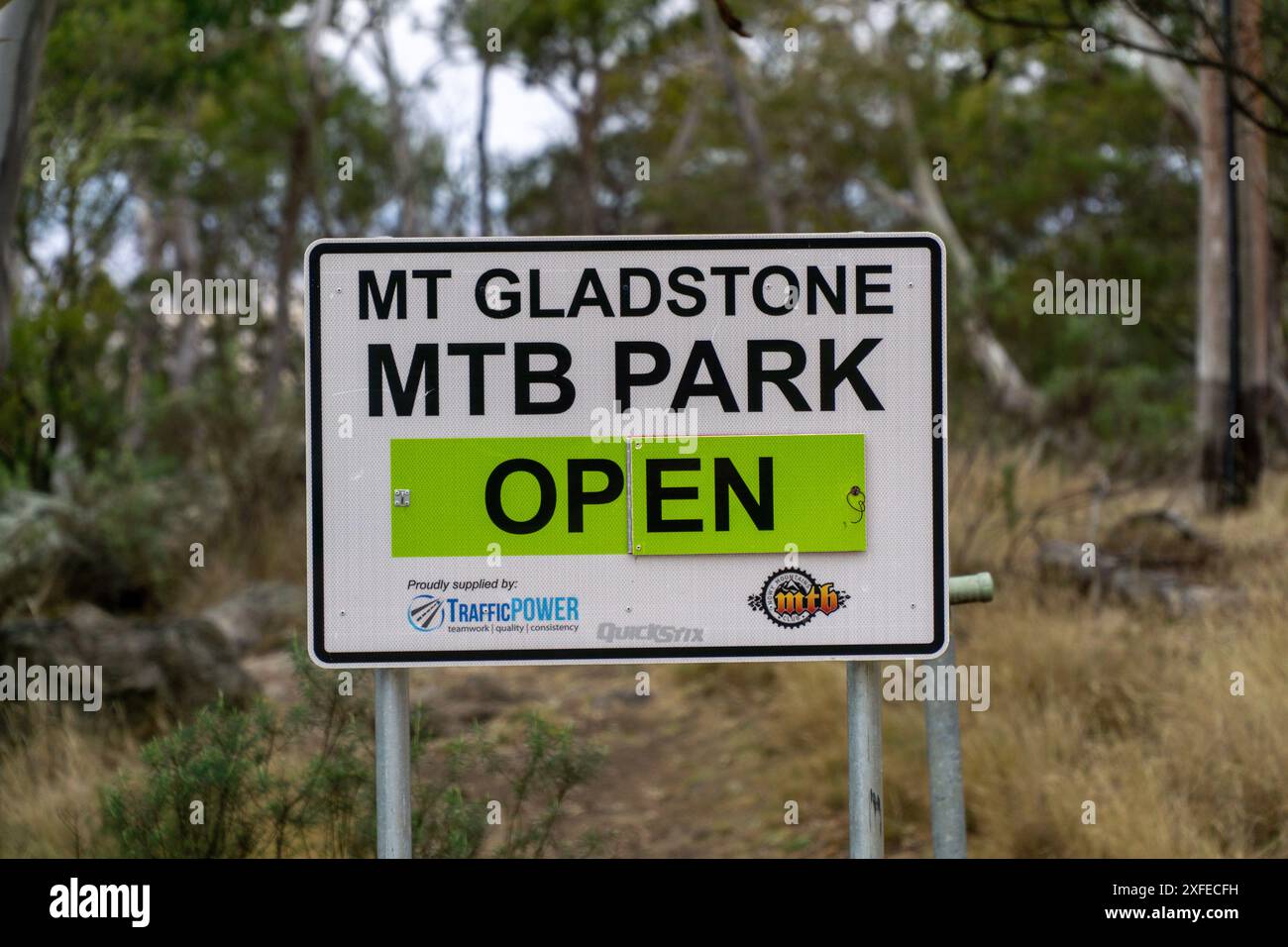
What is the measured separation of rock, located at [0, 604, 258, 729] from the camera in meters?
5.61

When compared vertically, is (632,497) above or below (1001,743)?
above

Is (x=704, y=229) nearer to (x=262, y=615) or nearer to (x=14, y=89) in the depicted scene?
(x=262, y=615)

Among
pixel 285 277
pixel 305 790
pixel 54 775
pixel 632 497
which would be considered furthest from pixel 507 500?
pixel 285 277

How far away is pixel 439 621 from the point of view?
7.46ft

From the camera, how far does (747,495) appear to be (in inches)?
90.7

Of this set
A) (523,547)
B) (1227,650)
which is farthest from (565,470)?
(1227,650)

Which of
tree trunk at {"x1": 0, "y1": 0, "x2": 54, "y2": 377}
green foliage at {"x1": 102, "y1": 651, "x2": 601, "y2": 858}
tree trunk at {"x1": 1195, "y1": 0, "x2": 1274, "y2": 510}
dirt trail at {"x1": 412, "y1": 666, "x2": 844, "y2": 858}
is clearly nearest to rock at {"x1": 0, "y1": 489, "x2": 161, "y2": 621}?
dirt trail at {"x1": 412, "y1": 666, "x2": 844, "y2": 858}

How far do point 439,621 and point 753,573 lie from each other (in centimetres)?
56

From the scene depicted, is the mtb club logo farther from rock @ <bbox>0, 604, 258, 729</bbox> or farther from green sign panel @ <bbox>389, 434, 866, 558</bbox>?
rock @ <bbox>0, 604, 258, 729</bbox>

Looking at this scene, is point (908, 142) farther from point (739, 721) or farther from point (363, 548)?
point (363, 548)

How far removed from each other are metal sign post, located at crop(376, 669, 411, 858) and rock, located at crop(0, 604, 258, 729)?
362cm

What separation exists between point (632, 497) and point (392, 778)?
2.07 ft

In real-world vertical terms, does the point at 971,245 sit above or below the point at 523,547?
above

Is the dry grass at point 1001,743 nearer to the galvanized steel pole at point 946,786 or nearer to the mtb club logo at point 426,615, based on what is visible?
the galvanized steel pole at point 946,786
